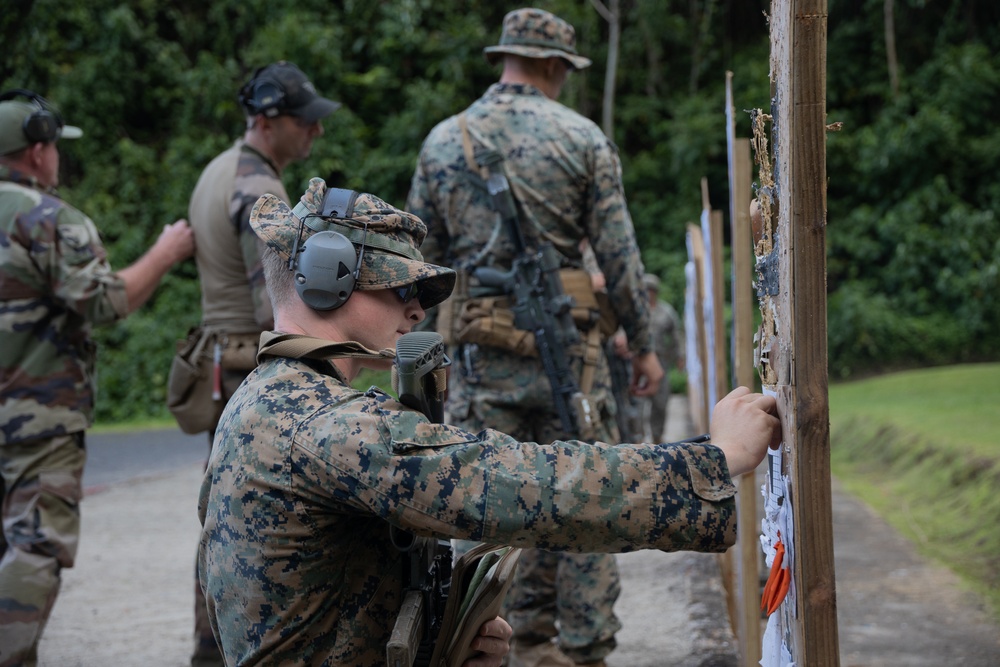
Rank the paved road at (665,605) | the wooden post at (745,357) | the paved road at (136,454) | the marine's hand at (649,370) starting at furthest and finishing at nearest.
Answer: the paved road at (136,454) → the paved road at (665,605) → the marine's hand at (649,370) → the wooden post at (745,357)

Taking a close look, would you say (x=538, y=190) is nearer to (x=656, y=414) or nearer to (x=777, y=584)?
(x=777, y=584)

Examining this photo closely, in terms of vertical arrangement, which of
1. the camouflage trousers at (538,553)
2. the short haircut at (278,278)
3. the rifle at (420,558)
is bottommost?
the camouflage trousers at (538,553)

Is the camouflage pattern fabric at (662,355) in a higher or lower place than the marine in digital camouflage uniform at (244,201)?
lower

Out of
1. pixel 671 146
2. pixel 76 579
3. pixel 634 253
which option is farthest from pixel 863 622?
pixel 671 146

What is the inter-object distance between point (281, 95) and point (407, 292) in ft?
6.80

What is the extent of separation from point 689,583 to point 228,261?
2735 millimetres

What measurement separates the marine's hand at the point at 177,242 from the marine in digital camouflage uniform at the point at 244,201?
33mm

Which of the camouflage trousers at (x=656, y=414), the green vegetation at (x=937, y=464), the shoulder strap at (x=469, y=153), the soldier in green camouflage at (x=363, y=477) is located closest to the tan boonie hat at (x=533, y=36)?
the shoulder strap at (x=469, y=153)

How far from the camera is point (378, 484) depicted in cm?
162

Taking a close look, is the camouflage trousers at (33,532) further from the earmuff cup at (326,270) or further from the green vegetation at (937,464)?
the green vegetation at (937,464)

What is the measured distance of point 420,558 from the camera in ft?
6.24

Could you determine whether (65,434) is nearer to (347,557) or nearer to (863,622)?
(347,557)

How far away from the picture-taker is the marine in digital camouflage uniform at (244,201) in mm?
3672

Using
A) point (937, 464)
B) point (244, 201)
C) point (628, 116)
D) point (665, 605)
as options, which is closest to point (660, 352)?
point (937, 464)
